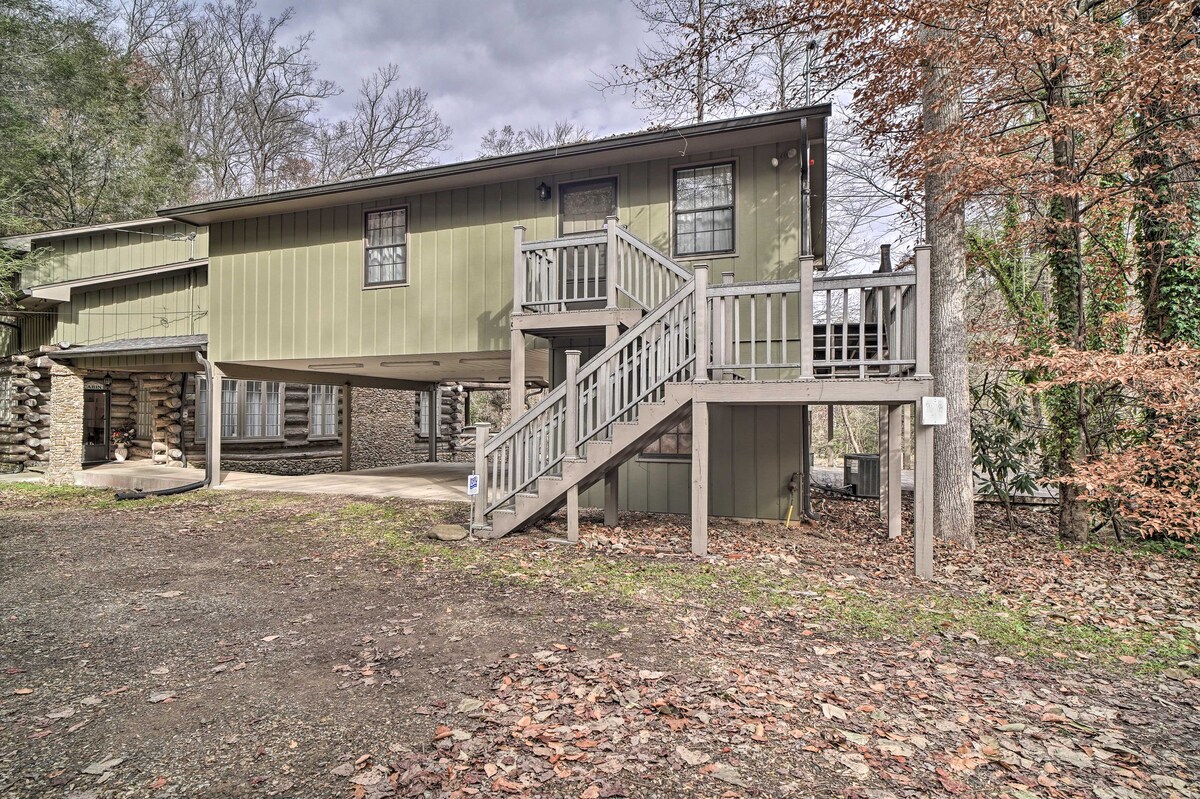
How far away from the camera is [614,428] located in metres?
6.42

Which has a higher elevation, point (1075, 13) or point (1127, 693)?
point (1075, 13)

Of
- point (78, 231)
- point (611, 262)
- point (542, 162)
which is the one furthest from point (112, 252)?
point (611, 262)

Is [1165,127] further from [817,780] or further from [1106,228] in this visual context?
[817,780]

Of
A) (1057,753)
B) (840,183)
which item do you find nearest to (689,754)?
(1057,753)

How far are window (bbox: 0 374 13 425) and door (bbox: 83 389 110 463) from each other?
1.40m

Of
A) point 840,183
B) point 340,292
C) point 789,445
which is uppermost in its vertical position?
point 840,183

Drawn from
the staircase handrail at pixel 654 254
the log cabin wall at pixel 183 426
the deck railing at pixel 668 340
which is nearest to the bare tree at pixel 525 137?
the log cabin wall at pixel 183 426

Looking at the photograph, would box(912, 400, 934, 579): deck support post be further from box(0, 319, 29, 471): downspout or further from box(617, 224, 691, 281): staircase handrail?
Answer: box(0, 319, 29, 471): downspout

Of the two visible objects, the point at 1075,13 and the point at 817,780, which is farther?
the point at 1075,13

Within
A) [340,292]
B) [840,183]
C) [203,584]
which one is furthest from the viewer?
[840,183]

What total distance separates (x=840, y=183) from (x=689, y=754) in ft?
54.9

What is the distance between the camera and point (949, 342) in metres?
7.38

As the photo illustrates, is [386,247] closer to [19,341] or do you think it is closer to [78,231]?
[78,231]

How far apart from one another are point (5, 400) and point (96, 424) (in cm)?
179
